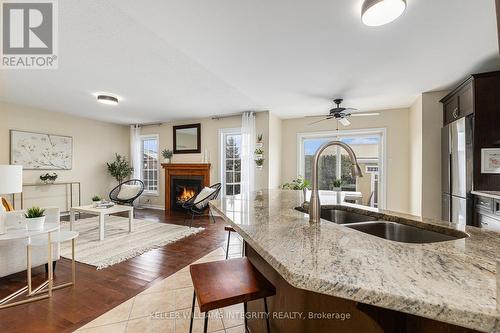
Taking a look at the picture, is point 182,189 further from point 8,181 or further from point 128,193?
point 8,181

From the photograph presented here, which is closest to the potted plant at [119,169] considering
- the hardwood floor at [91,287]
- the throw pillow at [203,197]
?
the throw pillow at [203,197]

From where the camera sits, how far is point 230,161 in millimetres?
5645

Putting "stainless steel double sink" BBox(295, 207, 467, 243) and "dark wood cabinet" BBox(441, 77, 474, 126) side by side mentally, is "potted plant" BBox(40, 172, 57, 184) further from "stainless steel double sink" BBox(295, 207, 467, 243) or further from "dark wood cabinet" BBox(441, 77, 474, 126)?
"dark wood cabinet" BBox(441, 77, 474, 126)

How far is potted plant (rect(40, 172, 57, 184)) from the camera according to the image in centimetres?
480

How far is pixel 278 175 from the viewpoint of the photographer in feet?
18.5

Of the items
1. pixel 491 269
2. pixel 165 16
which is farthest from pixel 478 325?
pixel 165 16

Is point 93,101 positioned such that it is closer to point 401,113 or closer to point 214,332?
point 214,332

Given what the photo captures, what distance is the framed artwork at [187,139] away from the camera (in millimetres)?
5867

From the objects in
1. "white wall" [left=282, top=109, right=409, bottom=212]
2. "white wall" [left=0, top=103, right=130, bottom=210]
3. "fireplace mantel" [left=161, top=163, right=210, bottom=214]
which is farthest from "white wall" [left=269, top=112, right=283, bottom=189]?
"white wall" [left=0, top=103, right=130, bottom=210]

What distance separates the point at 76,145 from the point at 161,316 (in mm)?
5512

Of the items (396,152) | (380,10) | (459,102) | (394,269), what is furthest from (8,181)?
(396,152)

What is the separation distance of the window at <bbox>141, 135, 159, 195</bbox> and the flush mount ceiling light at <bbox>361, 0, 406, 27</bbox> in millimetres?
5908

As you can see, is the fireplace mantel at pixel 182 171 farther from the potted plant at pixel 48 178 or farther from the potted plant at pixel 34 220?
the potted plant at pixel 34 220

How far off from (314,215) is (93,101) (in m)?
4.89
